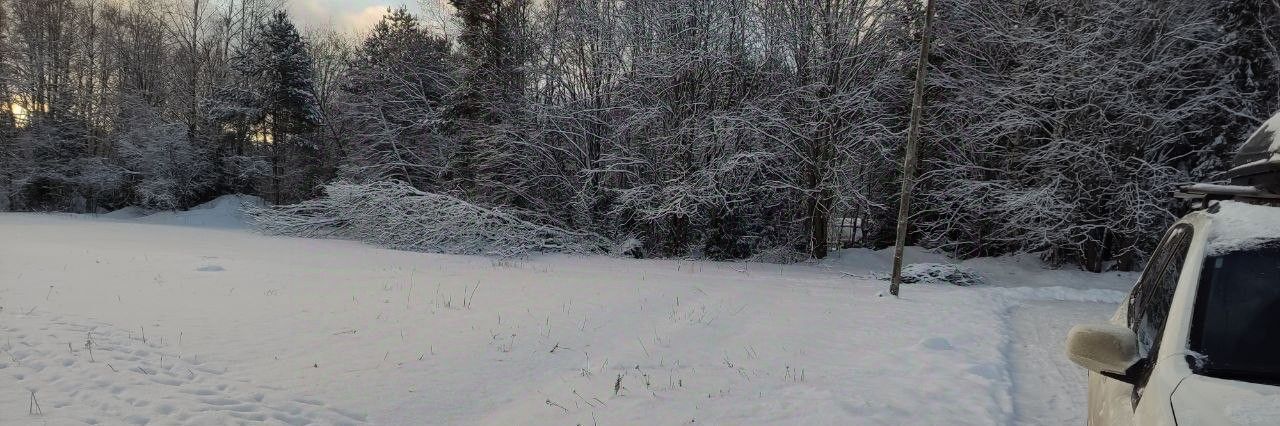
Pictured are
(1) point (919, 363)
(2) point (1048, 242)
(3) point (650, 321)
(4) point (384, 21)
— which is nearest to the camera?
(1) point (919, 363)

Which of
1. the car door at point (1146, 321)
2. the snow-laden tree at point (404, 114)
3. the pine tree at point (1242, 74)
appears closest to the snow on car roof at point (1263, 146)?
the car door at point (1146, 321)

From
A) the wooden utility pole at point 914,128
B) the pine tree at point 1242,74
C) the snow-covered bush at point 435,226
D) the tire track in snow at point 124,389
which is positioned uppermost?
the pine tree at point 1242,74

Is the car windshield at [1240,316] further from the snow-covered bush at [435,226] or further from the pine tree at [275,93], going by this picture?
the pine tree at [275,93]

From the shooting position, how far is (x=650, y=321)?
863cm

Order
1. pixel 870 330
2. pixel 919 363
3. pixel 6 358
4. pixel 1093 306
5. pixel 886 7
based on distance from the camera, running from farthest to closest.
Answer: pixel 886 7 → pixel 1093 306 → pixel 870 330 → pixel 919 363 → pixel 6 358

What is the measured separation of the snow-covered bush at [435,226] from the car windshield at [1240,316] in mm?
17421

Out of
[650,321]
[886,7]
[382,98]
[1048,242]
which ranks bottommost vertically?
[650,321]

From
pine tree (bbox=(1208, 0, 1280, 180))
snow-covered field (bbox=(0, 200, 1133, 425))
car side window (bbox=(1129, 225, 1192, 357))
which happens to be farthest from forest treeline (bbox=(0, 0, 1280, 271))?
car side window (bbox=(1129, 225, 1192, 357))

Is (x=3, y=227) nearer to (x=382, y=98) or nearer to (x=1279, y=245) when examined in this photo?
(x=382, y=98)

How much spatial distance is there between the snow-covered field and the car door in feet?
6.33

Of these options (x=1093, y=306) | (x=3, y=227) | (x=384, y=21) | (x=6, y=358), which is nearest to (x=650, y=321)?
(x=6, y=358)

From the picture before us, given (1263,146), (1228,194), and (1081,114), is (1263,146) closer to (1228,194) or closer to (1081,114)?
(1228,194)

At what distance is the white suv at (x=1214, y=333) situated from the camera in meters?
1.71

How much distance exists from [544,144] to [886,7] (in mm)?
12006
